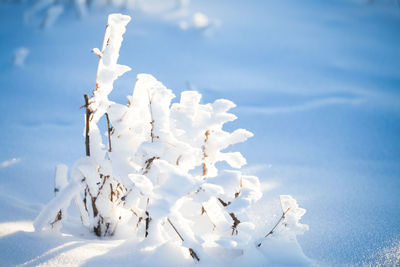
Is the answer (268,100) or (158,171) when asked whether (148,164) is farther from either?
(268,100)

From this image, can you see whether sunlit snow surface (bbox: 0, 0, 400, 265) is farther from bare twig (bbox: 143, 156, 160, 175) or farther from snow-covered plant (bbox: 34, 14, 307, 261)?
bare twig (bbox: 143, 156, 160, 175)

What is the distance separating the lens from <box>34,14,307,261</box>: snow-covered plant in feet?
3.34

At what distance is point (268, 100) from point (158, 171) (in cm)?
264

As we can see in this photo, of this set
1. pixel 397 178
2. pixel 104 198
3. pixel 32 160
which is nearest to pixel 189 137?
pixel 104 198

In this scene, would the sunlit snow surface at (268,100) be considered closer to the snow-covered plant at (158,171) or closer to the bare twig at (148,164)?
the snow-covered plant at (158,171)

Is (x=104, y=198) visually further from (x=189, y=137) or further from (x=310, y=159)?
(x=310, y=159)

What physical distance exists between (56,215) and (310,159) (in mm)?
1767

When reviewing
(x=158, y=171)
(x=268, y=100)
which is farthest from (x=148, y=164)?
(x=268, y=100)

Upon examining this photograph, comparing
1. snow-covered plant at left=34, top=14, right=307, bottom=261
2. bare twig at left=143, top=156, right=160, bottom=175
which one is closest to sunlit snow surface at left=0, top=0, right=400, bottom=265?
snow-covered plant at left=34, top=14, right=307, bottom=261

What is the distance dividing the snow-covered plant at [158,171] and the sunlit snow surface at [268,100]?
12 centimetres

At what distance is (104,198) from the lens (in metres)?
1.23

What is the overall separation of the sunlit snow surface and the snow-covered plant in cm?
12

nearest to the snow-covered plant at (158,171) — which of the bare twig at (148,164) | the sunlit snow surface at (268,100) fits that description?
the bare twig at (148,164)

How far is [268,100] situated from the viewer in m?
3.47
